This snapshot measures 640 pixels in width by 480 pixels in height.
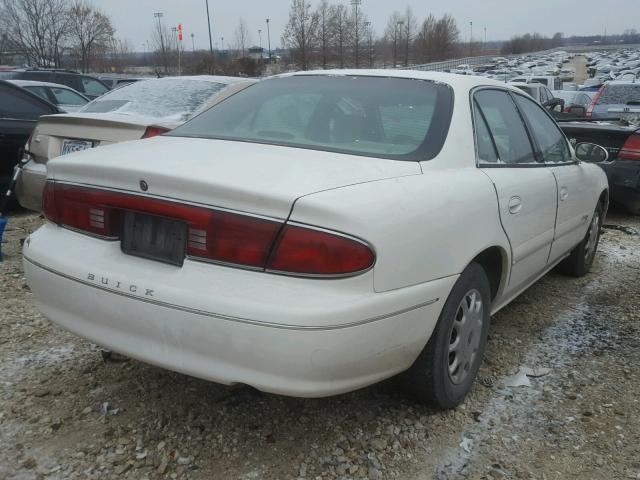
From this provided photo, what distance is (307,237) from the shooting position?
200cm

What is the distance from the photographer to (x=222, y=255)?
82.4 inches

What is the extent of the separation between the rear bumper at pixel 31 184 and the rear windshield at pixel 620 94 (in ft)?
38.2

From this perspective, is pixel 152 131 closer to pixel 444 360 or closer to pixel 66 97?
pixel 444 360

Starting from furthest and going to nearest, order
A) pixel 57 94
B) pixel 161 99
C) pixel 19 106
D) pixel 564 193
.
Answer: pixel 57 94
pixel 19 106
pixel 161 99
pixel 564 193

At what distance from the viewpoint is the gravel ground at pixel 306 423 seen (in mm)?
2350

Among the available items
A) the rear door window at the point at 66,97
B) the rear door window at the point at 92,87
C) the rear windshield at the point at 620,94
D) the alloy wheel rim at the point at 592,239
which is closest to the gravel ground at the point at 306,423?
the alloy wheel rim at the point at 592,239

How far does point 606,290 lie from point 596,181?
0.83m

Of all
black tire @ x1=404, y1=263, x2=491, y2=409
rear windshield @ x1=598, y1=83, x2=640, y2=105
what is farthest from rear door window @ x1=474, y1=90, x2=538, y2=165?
rear windshield @ x1=598, y1=83, x2=640, y2=105

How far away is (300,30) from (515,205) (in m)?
47.6

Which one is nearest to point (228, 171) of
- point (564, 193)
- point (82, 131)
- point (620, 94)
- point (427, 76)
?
point (427, 76)

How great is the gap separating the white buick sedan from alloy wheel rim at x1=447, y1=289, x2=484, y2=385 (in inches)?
0.4

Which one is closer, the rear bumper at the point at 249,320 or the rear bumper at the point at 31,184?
the rear bumper at the point at 249,320

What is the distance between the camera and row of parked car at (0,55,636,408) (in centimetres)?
202

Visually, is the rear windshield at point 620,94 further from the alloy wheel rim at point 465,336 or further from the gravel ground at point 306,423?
the alloy wheel rim at point 465,336
